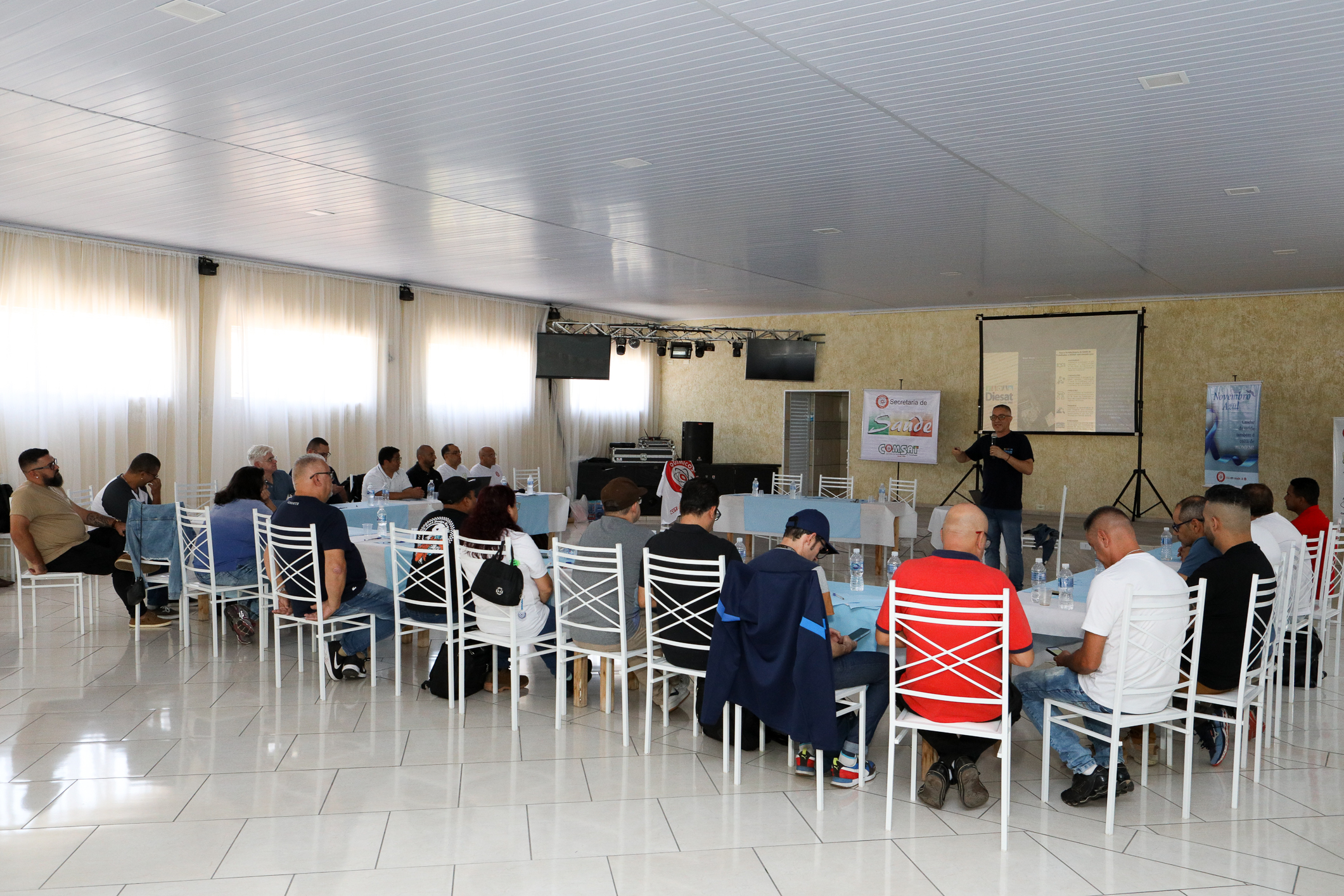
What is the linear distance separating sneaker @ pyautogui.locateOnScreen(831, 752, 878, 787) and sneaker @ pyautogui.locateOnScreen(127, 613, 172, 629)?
16.3 ft

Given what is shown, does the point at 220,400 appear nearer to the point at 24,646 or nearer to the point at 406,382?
the point at 406,382

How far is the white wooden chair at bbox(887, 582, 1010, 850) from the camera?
10.7 feet

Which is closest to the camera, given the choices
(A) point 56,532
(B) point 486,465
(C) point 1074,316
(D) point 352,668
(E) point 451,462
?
(D) point 352,668

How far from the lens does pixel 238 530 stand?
587 centimetres

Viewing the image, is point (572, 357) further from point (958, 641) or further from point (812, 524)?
point (958, 641)

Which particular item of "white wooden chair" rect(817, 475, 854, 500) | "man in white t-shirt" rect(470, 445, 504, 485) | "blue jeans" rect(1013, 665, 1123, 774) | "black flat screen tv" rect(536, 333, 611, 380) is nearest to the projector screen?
"white wooden chair" rect(817, 475, 854, 500)

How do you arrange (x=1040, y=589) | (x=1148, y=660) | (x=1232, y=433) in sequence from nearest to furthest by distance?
(x=1148, y=660) → (x=1040, y=589) → (x=1232, y=433)

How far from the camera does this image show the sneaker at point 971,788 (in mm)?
3602

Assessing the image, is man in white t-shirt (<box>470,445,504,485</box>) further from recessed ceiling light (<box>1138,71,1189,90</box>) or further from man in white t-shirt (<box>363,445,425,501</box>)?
recessed ceiling light (<box>1138,71,1189,90</box>)

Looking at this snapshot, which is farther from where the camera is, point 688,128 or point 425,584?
point 688,128

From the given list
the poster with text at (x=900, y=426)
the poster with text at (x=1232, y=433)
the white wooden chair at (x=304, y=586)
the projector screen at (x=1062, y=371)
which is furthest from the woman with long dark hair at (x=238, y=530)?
the poster with text at (x=1232, y=433)

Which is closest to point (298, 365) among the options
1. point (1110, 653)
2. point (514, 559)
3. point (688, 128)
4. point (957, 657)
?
point (688, 128)

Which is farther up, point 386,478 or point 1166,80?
point 1166,80

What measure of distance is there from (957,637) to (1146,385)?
10469 mm
